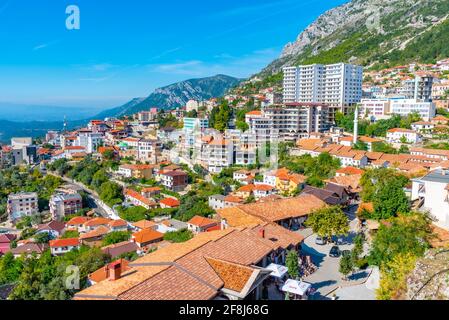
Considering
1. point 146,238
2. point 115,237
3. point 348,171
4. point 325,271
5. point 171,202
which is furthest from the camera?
point 171,202

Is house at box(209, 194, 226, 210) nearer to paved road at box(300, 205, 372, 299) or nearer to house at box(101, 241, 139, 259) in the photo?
house at box(101, 241, 139, 259)

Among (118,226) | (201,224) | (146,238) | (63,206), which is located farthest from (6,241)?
(201,224)

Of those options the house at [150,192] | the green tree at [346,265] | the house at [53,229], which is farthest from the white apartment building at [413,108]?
the house at [53,229]

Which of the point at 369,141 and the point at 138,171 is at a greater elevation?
the point at 369,141

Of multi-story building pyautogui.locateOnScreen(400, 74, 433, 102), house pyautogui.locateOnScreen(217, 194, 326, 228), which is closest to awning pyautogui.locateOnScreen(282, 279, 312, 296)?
house pyautogui.locateOnScreen(217, 194, 326, 228)

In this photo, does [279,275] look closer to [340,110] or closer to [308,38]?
[340,110]

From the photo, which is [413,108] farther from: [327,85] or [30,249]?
[30,249]
